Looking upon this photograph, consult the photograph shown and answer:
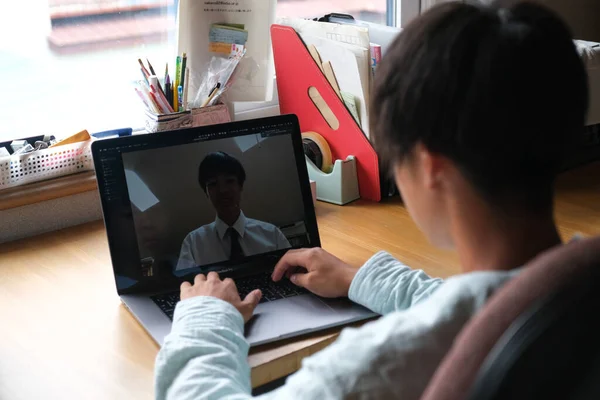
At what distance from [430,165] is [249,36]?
1.13m

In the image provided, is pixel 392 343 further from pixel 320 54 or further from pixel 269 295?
pixel 320 54

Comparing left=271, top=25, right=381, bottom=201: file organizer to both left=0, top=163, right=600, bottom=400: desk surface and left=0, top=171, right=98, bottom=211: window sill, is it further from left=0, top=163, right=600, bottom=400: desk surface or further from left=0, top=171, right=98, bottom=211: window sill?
left=0, top=171, right=98, bottom=211: window sill

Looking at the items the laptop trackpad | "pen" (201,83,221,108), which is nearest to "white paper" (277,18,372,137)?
"pen" (201,83,221,108)

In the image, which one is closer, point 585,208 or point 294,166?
point 294,166

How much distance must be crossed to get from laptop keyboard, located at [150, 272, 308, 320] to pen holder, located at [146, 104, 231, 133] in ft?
1.38

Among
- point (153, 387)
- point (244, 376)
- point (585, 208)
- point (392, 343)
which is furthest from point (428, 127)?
point (585, 208)

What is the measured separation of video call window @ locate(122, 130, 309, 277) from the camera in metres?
1.32

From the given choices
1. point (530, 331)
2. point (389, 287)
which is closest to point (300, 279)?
point (389, 287)

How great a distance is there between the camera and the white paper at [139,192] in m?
1.32

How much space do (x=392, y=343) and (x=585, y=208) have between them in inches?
42.5

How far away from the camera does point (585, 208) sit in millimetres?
1686

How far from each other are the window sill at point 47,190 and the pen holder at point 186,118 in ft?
0.56

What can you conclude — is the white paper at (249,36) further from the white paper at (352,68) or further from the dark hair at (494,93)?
the dark hair at (494,93)

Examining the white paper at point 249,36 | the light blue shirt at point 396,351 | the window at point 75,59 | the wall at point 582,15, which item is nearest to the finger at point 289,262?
the light blue shirt at point 396,351
